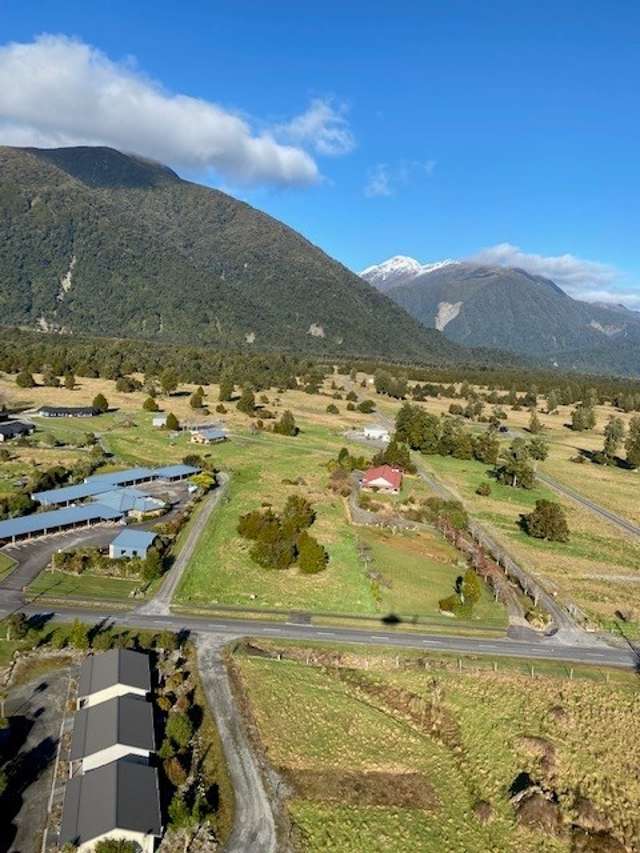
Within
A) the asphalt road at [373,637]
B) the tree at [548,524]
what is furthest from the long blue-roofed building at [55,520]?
the tree at [548,524]

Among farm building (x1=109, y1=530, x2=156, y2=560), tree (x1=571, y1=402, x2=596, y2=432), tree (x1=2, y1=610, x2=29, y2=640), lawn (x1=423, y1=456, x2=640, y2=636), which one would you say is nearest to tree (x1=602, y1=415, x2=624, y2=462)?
tree (x1=571, y1=402, x2=596, y2=432)

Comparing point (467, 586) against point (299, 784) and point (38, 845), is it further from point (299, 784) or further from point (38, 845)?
point (38, 845)

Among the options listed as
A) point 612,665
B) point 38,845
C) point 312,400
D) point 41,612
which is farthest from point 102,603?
point 312,400

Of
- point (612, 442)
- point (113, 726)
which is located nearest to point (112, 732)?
point (113, 726)

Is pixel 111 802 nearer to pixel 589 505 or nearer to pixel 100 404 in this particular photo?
pixel 589 505

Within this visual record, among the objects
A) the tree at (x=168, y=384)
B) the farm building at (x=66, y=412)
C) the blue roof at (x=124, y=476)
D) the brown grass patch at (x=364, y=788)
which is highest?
the tree at (x=168, y=384)

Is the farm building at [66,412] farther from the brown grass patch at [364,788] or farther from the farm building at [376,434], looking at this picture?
the brown grass patch at [364,788]

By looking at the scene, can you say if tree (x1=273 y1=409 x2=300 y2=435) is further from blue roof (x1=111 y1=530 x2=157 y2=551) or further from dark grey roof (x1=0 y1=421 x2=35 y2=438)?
blue roof (x1=111 y1=530 x2=157 y2=551)
